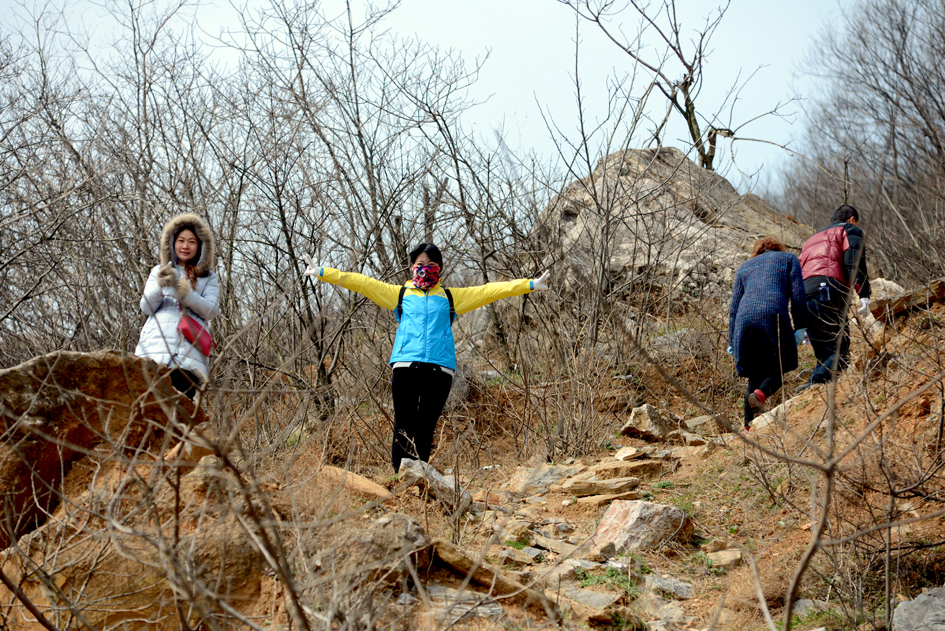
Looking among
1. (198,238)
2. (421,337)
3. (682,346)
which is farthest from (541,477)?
(682,346)

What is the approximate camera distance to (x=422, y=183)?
319 inches

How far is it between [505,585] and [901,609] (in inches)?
65.2

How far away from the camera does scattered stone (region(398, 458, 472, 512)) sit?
3.79m

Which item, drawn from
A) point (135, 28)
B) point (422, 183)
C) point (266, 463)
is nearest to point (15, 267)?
point (135, 28)

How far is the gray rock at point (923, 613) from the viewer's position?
295 centimetres

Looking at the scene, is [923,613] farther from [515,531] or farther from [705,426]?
[705,426]

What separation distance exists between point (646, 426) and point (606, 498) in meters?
1.69

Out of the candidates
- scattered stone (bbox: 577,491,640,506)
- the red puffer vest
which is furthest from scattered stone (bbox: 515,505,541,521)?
the red puffer vest

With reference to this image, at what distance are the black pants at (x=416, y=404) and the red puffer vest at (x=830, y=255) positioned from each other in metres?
3.38

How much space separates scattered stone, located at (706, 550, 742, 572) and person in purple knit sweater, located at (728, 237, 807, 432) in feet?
5.47

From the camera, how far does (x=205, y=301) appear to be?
165 inches

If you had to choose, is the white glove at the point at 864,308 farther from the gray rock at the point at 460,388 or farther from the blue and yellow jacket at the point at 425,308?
the gray rock at the point at 460,388

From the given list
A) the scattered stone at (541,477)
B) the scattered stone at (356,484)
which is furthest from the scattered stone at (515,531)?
the scattered stone at (541,477)

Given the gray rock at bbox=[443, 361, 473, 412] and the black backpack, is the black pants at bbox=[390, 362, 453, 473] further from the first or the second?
the gray rock at bbox=[443, 361, 473, 412]
